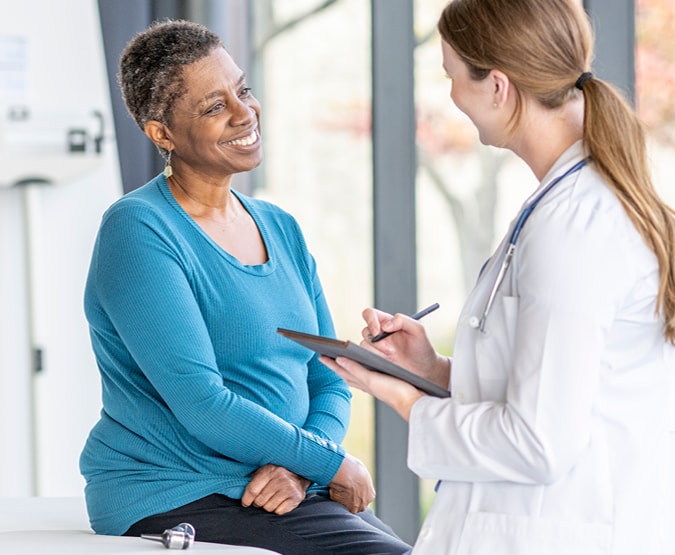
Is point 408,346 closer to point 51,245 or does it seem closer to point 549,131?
point 549,131

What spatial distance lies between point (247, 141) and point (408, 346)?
504 millimetres

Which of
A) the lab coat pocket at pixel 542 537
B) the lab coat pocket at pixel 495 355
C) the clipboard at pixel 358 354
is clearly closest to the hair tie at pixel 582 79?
the lab coat pocket at pixel 495 355

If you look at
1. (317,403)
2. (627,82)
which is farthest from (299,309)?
(627,82)

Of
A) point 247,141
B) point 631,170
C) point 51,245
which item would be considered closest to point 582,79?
point 631,170

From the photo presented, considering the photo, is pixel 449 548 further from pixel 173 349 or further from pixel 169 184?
pixel 169 184

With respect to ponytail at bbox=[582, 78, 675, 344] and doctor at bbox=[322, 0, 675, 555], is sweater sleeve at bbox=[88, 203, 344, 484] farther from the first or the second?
ponytail at bbox=[582, 78, 675, 344]

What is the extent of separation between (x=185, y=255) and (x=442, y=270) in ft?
10.3

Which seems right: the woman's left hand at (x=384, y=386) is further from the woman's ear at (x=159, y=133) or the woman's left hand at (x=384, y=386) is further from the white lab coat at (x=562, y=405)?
the woman's ear at (x=159, y=133)

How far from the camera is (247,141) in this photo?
182 centimetres

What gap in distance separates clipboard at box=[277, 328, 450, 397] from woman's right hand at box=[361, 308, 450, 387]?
0.19 m

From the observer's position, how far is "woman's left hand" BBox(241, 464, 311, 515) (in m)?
→ 1.62

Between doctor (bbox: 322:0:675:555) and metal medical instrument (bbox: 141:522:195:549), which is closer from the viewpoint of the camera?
doctor (bbox: 322:0:675:555)

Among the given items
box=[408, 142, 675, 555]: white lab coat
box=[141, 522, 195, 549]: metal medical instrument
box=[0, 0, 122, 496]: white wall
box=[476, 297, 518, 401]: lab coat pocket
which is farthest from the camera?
box=[0, 0, 122, 496]: white wall

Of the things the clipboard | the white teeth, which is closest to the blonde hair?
the clipboard
